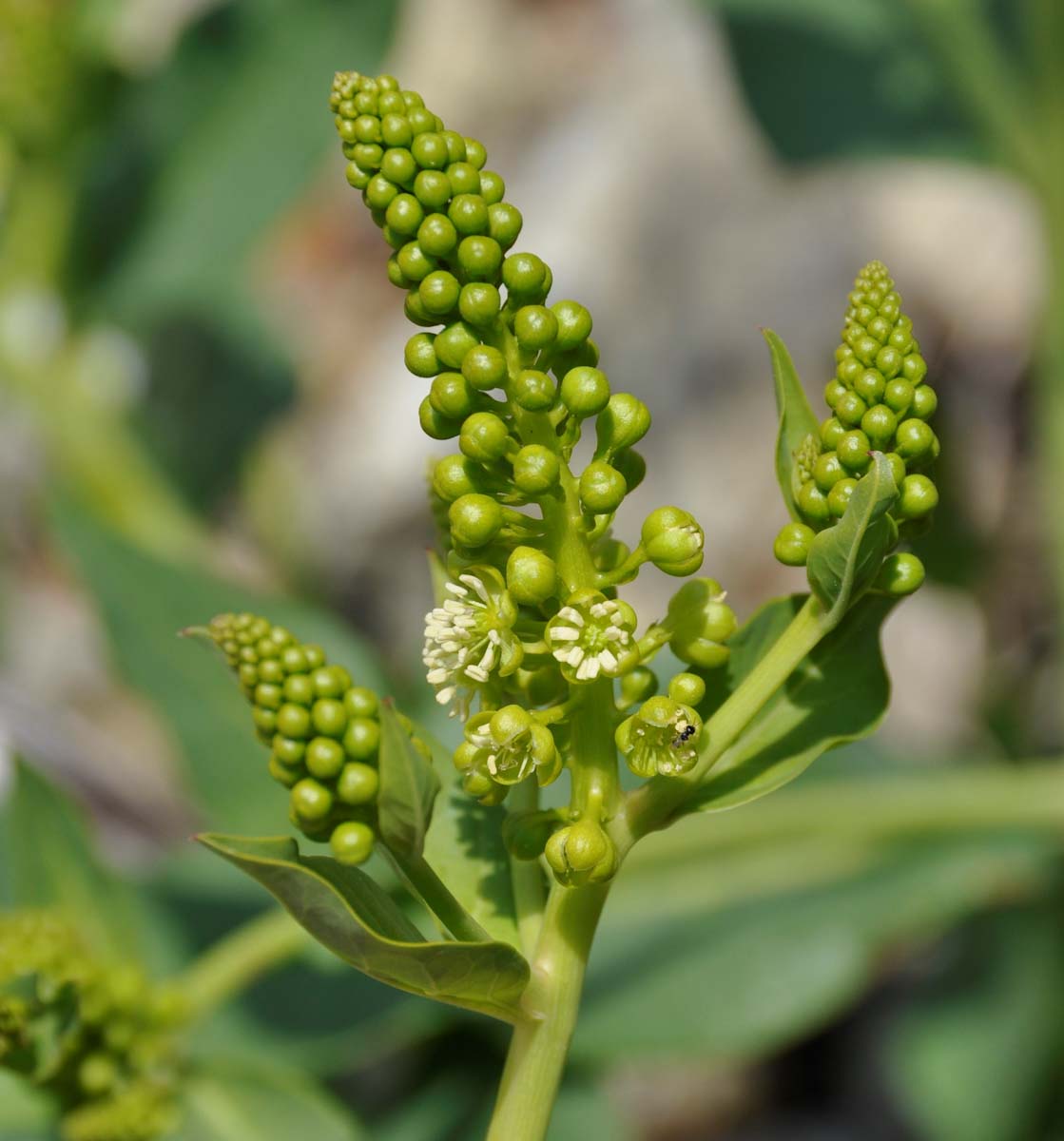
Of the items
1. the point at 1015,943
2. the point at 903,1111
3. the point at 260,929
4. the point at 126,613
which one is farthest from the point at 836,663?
the point at 903,1111

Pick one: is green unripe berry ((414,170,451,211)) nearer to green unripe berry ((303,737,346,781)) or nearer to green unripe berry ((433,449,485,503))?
green unripe berry ((433,449,485,503))

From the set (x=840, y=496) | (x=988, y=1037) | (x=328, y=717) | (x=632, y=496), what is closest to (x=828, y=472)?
(x=840, y=496)

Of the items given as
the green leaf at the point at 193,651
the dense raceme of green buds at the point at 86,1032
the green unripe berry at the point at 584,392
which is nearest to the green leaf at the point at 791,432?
the green unripe berry at the point at 584,392

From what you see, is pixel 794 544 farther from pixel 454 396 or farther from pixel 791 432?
pixel 454 396

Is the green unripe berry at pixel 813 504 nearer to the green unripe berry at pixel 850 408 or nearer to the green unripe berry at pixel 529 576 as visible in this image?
the green unripe berry at pixel 850 408

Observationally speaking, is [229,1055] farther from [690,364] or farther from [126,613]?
[690,364]

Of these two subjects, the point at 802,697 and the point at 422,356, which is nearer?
the point at 422,356

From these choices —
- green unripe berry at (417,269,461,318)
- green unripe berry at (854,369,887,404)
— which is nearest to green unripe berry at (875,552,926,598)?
green unripe berry at (854,369,887,404)
